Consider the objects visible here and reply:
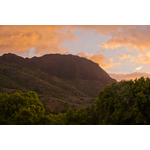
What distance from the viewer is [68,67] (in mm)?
112438

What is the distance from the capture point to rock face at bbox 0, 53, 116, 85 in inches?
4277

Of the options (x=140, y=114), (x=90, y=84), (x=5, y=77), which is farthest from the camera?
(x=90, y=84)

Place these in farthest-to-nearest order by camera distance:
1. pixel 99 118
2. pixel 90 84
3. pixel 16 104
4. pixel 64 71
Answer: pixel 64 71 → pixel 90 84 → pixel 16 104 → pixel 99 118

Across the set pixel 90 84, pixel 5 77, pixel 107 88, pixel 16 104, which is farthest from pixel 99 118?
pixel 90 84

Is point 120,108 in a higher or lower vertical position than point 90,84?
lower

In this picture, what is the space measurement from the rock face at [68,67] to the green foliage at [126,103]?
8872 centimetres

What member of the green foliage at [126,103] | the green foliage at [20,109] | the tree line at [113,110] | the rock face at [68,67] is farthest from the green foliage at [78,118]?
the rock face at [68,67]

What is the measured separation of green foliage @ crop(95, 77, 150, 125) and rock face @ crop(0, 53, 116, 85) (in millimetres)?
88716

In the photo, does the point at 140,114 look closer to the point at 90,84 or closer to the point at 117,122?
the point at 117,122

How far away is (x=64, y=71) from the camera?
362ft

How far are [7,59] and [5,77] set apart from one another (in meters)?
53.2

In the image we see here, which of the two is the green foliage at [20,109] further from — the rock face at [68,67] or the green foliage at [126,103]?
the rock face at [68,67]

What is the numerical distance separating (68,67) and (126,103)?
3824 inches

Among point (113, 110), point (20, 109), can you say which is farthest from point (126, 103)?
point (20, 109)
